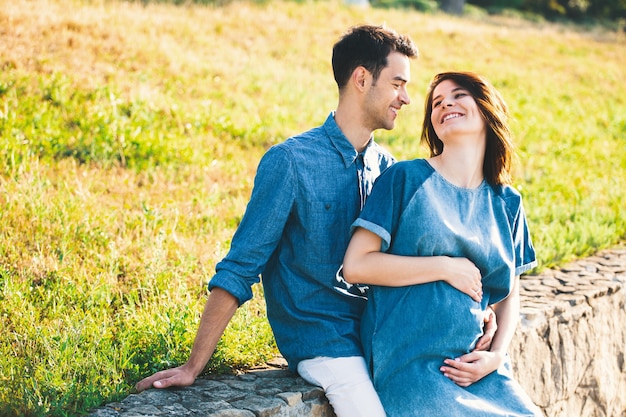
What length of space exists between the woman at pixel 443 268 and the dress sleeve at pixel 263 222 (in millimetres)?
326

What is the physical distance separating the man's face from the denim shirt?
0.65 feet

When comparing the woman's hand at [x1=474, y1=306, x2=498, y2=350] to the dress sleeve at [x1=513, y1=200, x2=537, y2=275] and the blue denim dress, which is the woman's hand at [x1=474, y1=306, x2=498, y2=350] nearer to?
the blue denim dress

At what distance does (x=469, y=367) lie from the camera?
277 centimetres

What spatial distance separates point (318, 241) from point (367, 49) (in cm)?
91

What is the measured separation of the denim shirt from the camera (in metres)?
2.88

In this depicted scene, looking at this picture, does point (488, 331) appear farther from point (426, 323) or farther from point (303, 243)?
point (303, 243)

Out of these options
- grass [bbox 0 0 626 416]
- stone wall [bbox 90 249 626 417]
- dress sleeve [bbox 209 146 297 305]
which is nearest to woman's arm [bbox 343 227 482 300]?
dress sleeve [bbox 209 146 297 305]

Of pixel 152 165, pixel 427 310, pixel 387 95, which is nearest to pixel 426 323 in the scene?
pixel 427 310

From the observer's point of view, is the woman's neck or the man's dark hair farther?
the man's dark hair

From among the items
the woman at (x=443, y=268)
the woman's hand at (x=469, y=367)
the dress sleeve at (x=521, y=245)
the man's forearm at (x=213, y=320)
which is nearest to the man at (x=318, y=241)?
the man's forearm at (x=213, y=320)

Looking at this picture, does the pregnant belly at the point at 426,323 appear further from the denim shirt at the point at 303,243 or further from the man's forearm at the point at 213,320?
the man's forearm at the point at 213,320

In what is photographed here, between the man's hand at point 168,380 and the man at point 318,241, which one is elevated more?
the man at point 318,241

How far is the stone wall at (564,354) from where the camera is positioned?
3037 mm

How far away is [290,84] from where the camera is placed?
10.3 m
